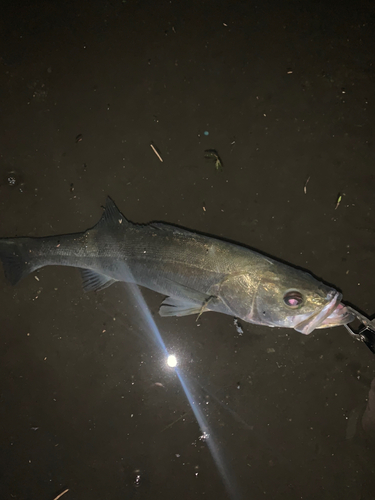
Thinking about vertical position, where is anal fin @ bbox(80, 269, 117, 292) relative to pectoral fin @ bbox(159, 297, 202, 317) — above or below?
above

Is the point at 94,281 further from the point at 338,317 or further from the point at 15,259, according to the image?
the point at 338,317

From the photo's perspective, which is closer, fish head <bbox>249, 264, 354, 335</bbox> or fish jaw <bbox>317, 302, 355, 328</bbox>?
fish head <bbox>249, 264, 354, 335</bbox>

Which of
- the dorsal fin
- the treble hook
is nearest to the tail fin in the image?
the dorsal fin

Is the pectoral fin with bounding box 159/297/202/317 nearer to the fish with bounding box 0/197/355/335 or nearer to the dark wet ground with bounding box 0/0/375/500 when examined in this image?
the fish with bounding box 0/197/355/335

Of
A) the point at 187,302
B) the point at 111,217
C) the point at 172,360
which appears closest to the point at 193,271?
the point at 187,302

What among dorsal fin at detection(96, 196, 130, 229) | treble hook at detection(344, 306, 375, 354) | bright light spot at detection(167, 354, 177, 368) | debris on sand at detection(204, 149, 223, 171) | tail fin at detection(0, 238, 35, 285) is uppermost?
debris on sand at detection(204, 149, 223, 171)

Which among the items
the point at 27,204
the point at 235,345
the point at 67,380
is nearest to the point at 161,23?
the point at 27,204

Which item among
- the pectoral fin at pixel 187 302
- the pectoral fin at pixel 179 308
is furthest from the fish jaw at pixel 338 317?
the pectoral fin at pixel 179 308
